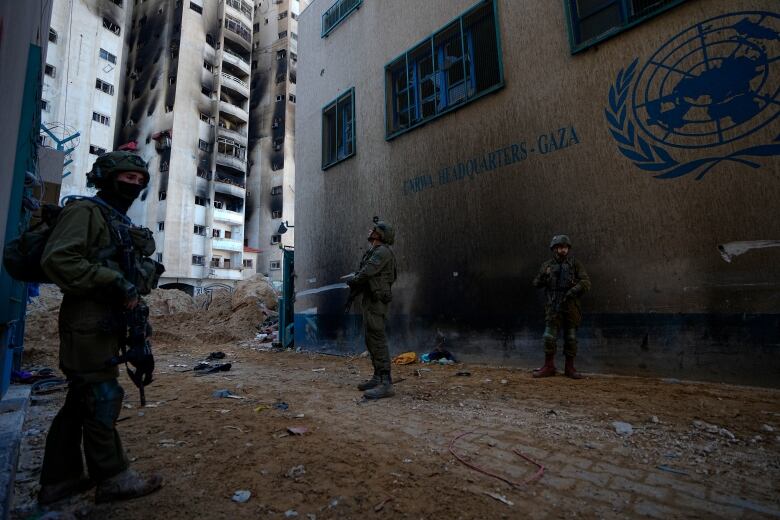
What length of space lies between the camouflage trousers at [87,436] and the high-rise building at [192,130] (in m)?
32.3

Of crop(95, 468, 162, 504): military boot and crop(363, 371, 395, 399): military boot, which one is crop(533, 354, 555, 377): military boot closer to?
crop(363, 371, 395, 399): military boot

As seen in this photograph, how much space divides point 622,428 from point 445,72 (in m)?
6.80

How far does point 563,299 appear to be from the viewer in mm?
5043

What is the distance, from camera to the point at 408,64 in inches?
321

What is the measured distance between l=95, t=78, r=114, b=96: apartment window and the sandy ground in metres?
36.1

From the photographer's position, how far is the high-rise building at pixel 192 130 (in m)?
31.6

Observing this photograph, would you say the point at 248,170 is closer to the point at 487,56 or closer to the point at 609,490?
the point at 487,56

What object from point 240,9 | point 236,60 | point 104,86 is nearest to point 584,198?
point 104,86

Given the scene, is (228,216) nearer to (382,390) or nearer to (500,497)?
(382,390)

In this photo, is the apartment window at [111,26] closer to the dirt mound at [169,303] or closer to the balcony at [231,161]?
the balcony at [231,161]

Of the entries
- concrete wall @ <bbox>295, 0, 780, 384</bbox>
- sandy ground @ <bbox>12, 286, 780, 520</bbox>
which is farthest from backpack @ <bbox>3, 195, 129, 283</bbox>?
concrete wall @ <bbox>295, 0, 780, 384</bbox>

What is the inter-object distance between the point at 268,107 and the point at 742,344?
148 feet

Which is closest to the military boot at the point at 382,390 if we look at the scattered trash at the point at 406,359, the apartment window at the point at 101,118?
the scattered trash at the point at 406,359

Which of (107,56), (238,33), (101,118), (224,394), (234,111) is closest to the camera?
(224,394)
